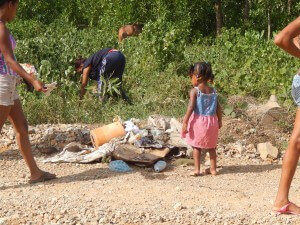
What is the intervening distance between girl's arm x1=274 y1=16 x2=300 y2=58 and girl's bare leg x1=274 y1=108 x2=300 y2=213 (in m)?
0.42

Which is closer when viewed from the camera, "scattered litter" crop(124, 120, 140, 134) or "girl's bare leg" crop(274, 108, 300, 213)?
"girl's bare leg" crop(274, 108, 300, 213)

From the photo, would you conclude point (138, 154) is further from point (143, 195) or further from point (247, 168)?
point (143, 195)

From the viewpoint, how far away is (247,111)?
24.7 feet

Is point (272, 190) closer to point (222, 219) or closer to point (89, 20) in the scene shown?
point (222, 219)

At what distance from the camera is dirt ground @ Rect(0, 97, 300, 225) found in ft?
13.8

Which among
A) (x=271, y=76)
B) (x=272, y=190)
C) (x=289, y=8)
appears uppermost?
(x=289, y=8)

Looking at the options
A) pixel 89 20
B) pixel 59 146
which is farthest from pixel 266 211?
pixel 89 20

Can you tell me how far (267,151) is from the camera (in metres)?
6.18

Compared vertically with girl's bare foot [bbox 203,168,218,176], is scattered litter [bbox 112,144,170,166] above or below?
above

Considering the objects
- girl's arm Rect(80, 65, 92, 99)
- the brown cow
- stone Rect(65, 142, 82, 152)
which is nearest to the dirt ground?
stone Rect(65, 142, 82, 152)

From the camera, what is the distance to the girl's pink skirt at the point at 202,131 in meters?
5.58

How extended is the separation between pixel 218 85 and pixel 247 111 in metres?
1.71

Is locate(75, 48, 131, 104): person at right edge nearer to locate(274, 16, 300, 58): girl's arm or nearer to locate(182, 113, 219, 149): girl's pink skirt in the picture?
locate(182, 113, 219, 149): girl's pink skirt

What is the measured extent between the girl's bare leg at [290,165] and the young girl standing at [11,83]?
72.5 inches
